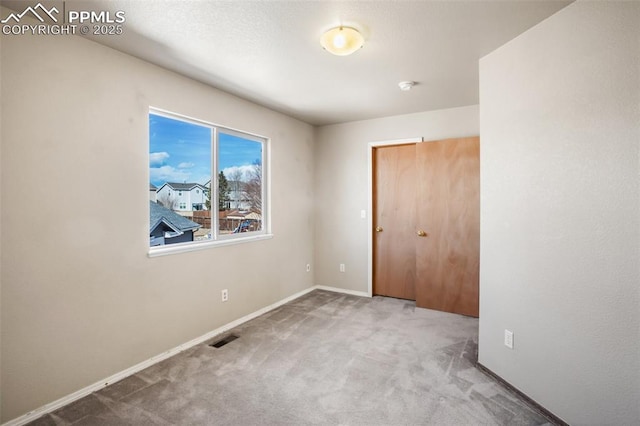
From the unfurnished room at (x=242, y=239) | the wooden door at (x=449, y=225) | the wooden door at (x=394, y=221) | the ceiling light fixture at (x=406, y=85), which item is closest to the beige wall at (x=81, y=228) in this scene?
the unfurnished room at (x=242, y=239)

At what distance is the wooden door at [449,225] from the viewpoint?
11.7 feet

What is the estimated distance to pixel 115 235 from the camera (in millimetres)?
2289

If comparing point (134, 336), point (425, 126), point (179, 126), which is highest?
point (425, 126)

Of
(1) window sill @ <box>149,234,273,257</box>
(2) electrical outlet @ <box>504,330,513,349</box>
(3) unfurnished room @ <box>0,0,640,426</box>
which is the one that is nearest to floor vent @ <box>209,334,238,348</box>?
(3) unfurnished room @ <box>0,0,640,426</box>

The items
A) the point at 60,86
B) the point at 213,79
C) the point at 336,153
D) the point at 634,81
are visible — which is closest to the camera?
the point at 634,81

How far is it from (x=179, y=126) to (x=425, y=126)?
2.89 m

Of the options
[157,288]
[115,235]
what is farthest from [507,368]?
[115,235]

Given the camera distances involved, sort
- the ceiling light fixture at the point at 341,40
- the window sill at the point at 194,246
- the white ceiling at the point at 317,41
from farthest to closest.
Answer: the window sill at the point at 194,246
the ceiling light fixture at the point at 341,40
the white ceiling at the point at 317,41

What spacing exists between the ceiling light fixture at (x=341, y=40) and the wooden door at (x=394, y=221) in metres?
2.33

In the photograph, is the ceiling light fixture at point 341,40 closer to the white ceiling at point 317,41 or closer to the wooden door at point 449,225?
the white ceiling at point 317,41

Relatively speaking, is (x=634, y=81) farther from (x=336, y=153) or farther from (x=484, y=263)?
(x=336, y=153)

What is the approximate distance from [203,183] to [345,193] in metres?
2.10

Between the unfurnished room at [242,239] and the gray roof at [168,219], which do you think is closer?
the unfurnished room at [242,239]

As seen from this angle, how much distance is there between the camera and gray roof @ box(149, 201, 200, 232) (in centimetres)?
265
